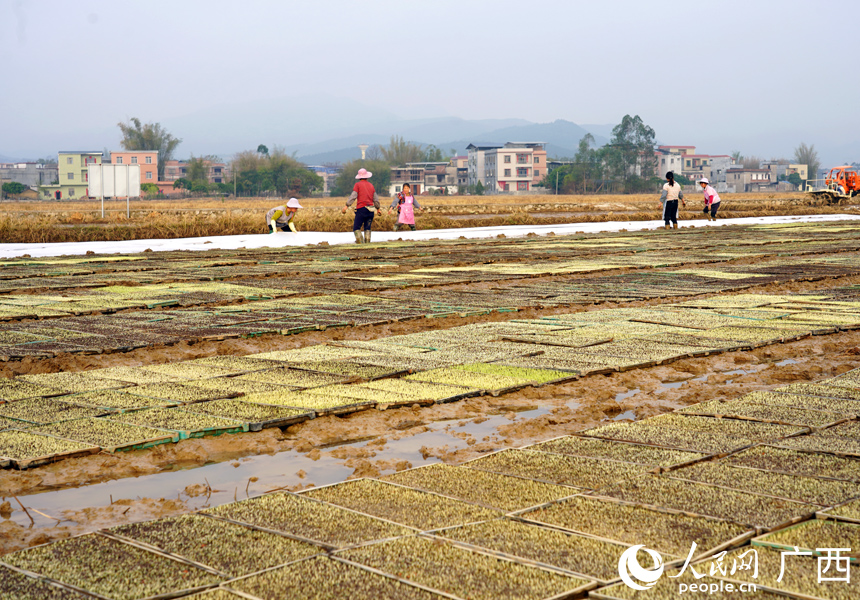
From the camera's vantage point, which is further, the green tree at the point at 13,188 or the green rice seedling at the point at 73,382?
the green tree at the point at 13,188

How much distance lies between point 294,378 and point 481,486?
2.25m

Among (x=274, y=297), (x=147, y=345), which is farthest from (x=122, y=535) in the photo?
(x=274, y=297)

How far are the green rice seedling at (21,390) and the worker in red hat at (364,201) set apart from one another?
12.0m

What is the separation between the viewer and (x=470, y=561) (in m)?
2.69

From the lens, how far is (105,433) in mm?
4180

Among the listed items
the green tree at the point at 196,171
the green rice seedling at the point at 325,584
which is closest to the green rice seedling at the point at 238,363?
the green rice seedling at the point at 325,584

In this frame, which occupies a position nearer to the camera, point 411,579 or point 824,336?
point 411,579

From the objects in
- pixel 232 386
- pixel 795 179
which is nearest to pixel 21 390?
pixel 232 386

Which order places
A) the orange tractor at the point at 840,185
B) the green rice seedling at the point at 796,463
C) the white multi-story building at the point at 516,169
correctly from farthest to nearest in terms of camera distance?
the white multi-story building at the point at 516,169, the orange tractor at the point at 840,185, the green rice seedling at the point at 796,463

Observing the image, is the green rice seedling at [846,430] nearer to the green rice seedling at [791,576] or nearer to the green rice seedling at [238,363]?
the green rice seedling at [791,576]

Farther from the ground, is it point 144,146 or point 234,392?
point 144,146

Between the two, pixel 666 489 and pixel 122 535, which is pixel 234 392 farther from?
pixel 666 489

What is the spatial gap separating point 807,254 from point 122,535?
46.2 ft

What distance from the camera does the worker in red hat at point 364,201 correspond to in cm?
1747
